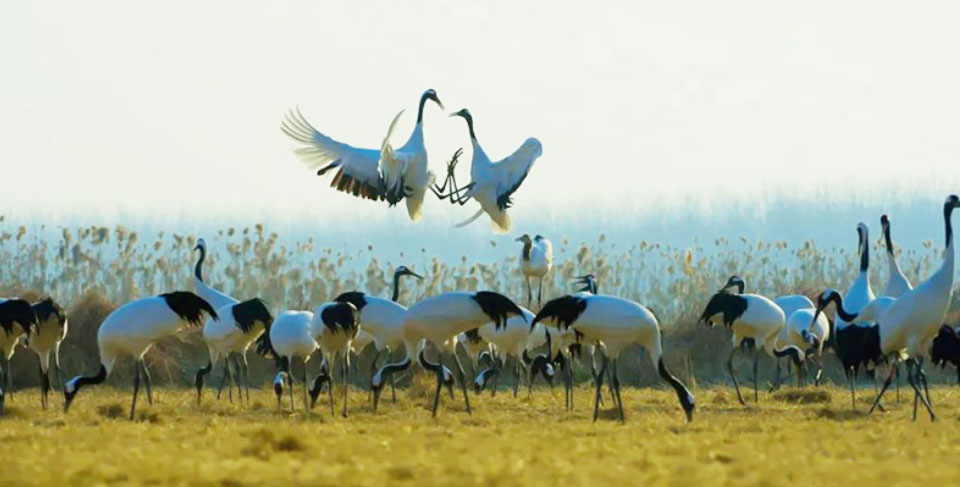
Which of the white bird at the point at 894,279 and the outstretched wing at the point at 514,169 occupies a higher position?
the outstretched wing at the point at 514,169

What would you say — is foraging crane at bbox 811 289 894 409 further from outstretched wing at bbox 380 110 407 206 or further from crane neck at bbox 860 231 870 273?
outstretched wing at bbox 380 110 407 206

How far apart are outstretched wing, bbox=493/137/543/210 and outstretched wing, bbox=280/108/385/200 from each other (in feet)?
4.71

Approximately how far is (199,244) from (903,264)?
43.5ft

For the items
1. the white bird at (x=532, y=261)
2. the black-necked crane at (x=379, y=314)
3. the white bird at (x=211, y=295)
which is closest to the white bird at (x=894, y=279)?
the black-necked crane at (x=379, y=314)

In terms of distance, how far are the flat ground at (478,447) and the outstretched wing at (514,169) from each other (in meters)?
3.49

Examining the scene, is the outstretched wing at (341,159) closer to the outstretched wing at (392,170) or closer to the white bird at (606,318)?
the outstretched wing at (392,170)

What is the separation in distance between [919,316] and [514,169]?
556 centimetres

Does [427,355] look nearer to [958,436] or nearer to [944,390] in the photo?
[944,390]

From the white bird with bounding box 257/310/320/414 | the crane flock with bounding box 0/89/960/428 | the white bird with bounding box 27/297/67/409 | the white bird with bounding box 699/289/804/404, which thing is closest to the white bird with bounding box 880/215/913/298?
the crane flock with bounding box 0/89/960/428

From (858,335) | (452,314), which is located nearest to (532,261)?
(858,335)

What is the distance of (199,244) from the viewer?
16.9 metres

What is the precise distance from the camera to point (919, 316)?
1102 centimetres

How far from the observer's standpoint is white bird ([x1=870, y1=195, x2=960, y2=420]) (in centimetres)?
1090

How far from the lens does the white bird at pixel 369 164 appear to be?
14.6 metres
